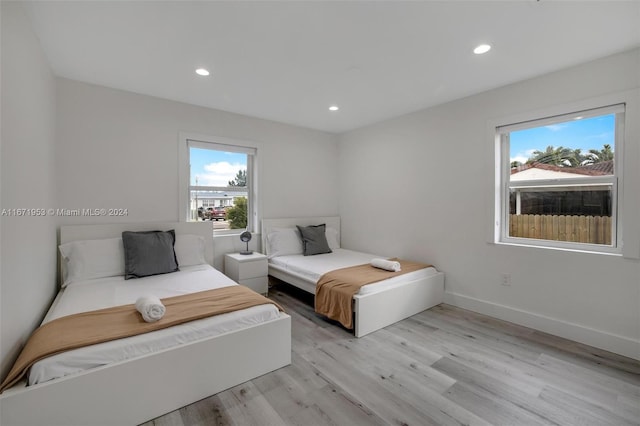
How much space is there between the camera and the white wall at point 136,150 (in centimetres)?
286

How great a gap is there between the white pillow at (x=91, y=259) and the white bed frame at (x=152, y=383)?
1561 mm

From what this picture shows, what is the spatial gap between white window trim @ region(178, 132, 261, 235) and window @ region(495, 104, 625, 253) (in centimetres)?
302

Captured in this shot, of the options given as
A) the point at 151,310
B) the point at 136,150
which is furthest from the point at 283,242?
the point at 151,310

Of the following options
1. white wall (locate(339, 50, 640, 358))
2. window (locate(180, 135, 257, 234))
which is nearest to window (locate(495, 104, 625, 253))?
white wall (locate(339, 50, 640, 358))

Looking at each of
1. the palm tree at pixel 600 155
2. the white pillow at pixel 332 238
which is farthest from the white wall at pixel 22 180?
the palm tree at pixel 600 155

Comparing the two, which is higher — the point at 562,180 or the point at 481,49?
the point at 481,49

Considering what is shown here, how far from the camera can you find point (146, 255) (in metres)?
2.85

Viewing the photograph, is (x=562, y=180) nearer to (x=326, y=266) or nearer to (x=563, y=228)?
(x=563, y=228)

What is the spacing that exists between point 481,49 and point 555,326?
253cm

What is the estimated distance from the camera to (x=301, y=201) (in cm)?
457

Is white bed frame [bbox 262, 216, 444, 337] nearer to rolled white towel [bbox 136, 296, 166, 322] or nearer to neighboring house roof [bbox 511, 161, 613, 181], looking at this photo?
neighboring house roof [bbox 511, 161, 613, 181]

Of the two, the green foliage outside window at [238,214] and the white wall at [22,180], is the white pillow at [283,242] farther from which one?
the white wall at [22,180]

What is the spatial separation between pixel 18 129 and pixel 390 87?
295cm

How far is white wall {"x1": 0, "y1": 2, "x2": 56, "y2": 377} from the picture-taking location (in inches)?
59.2
